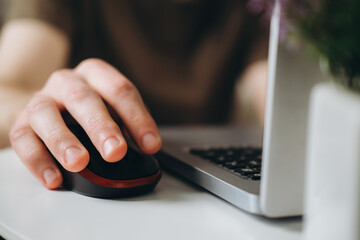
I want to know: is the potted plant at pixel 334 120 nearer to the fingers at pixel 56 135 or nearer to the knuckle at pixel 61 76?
the fingers at pixel 56 135

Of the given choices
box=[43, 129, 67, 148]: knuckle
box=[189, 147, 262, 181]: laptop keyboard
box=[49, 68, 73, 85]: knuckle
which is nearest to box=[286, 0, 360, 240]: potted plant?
box=[189, 147, 262, 181]: laptop keyboard

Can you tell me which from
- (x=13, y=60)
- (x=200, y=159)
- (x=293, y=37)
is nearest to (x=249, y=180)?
(x=200, y=159)

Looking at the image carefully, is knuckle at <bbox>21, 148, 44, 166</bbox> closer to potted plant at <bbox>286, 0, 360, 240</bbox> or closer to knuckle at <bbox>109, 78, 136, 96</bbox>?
knuckle at <bbox>109, 78, 136, 96</bbox>

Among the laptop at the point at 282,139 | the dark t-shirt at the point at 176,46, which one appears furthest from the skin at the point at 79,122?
the dark t-shirt at the point at 176,46

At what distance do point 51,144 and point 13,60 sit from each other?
25.7 inches

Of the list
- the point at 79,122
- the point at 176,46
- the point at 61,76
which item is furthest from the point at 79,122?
the point at 176,46

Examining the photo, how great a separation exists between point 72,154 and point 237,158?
0.21 m

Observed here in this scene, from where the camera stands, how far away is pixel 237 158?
521mm

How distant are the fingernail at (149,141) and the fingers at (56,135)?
0.08 m

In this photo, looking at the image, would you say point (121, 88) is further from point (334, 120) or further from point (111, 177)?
point (334, 120)

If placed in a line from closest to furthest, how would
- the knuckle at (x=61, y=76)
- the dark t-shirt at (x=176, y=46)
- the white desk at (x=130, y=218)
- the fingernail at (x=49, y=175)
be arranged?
1. the white desk at (x=130, y=218)
2. the fingernail at (x=49, y=175)
3. the knuckle at (x=61, y=76)
4. the dark t-shirt at (x=176, y=46)

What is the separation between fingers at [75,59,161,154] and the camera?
49 cm

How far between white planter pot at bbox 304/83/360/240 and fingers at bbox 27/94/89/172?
0.25m

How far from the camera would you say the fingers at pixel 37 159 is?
47 cm
